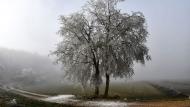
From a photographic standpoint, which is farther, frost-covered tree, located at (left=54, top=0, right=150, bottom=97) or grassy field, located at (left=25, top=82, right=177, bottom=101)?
grassy field, located at (left=25, top=82, right=177, bottom=101)

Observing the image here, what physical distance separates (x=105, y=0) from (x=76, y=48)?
9527 mm

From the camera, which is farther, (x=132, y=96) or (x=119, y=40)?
(x=132, y=96)

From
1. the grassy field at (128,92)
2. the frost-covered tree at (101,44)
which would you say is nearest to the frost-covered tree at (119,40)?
the frost-covered tree at (101,44)

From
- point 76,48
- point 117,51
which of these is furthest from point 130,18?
point 76,48

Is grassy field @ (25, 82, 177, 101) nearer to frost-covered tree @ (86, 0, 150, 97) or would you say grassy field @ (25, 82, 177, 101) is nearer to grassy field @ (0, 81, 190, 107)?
grassy field @ (0, 81, 190, 107)

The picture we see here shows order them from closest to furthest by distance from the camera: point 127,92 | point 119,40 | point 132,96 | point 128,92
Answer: point 119,40, point 132,96, point 128,92, point 127,92

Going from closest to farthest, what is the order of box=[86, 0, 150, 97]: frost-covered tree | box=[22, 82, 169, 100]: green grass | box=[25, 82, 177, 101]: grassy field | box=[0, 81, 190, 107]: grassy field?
1. box=[0, 81, 190, 107]: grassy field
2. box=[86, 0, 150, 97]: frost-covered tree
3. box=[25, 82, 177, 101]: grassy field
4. box=[22, 82, 169, 100]: green grass

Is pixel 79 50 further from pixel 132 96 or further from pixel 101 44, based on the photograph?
pixel 132 96

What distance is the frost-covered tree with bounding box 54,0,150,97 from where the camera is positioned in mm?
59906

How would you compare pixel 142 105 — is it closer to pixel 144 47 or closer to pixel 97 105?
pixel 97 105

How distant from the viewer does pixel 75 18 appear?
207ft

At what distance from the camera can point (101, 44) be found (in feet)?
198

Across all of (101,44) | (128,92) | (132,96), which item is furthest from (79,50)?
(128,92)

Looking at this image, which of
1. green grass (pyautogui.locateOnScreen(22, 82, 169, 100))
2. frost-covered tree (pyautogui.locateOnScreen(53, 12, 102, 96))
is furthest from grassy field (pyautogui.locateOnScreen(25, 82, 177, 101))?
frost-covered tree (pyautogui.locateOnScreen(53, 12, 102, 96))
